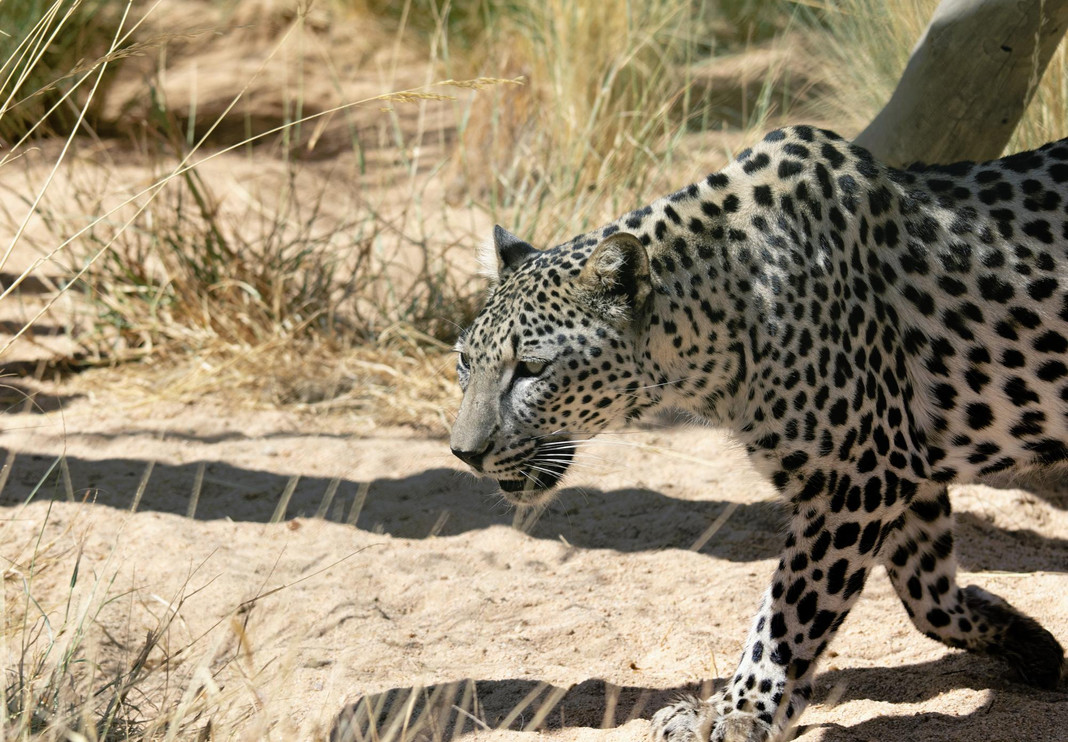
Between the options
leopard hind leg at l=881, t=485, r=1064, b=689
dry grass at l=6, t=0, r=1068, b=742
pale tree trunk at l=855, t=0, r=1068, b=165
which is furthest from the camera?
dry grass at l=6, t=0, r=1068, b=742

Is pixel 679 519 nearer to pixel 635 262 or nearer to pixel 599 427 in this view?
pixel 599 427

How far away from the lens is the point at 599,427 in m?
4.16

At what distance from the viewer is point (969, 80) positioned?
521 centimetres

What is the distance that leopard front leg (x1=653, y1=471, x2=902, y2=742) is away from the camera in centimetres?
379

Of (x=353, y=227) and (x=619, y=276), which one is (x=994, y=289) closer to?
(x=619, y=276)

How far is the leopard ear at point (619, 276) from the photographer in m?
3.84

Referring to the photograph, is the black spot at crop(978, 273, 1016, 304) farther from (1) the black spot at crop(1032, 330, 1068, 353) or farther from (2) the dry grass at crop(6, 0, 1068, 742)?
(2) the dry grass at crop(6, 0, 1068, 742)

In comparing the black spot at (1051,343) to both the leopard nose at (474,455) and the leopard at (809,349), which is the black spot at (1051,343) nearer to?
the leopard at (809,349)

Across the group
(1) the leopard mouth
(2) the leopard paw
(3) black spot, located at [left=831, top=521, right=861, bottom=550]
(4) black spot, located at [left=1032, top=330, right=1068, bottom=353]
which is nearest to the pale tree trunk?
(4) black spot, located at [left=1032, top=330, right=1068, bottom=353]

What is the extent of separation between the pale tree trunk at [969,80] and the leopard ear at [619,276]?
2.18 meters

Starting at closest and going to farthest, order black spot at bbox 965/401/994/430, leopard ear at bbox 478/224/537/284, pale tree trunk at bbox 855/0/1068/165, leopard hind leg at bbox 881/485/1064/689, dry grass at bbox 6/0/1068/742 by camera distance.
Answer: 1. black spot at bbox 965/401/994/430
2. leopard hind leg at bbox 881/485/1064/689
3. leopard ear at bbox 478/224/537/284
4. pale tree trunk at bbox 855/0/1068/165
5. dry grass at bbox 6/0/1068/742

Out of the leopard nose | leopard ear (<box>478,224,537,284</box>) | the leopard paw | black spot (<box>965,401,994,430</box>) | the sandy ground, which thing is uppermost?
leopard ear (<box>478,224,537,284</box>)

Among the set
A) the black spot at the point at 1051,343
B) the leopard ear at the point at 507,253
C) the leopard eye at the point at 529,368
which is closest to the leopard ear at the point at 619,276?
the leopard eye at the point at 529,368

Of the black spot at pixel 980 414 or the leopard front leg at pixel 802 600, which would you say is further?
the black spot at pixel 980 414
